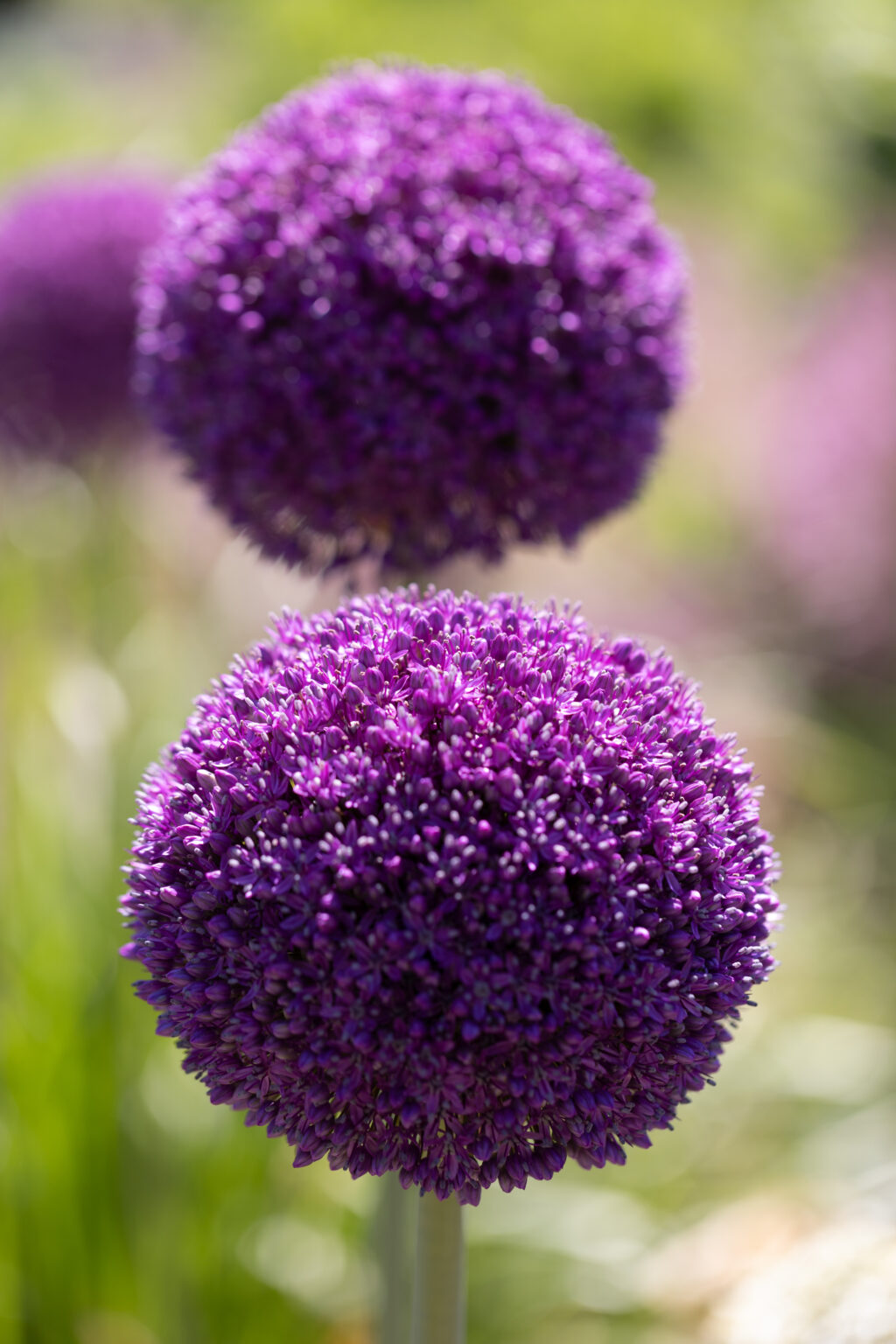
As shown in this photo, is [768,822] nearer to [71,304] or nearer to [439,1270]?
[71,304]

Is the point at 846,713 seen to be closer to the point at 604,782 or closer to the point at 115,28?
the point at 604,782

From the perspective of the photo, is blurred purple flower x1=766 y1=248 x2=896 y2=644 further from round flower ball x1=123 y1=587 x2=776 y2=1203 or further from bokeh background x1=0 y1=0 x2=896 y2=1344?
round flower ball x1=123 y1=587 x2=776 y2=1203

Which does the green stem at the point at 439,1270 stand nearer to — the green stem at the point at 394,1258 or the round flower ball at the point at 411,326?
the green stem at the point at 394,1258

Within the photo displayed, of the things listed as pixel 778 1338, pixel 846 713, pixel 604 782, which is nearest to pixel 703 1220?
pixel 778 1338

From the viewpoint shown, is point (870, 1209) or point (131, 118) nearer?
point (870, 1209)

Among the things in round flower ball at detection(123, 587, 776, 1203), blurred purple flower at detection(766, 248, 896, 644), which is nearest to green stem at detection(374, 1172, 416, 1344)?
round flower ball at detection(123, 587, 776, 1203)

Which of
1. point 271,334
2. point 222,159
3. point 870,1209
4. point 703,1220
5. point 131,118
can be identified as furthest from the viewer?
point 131,118

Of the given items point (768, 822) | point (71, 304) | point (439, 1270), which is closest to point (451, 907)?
point (439, 1270)
